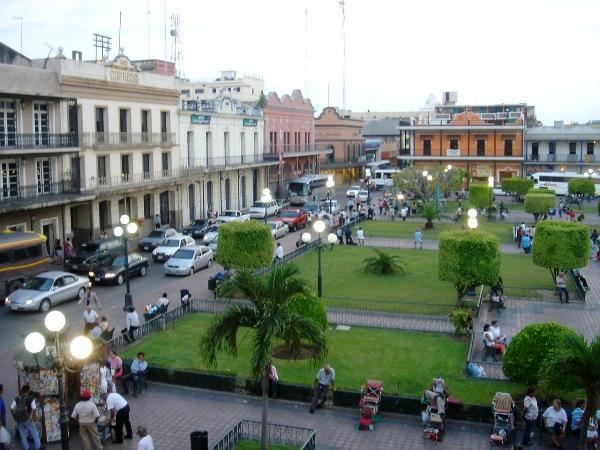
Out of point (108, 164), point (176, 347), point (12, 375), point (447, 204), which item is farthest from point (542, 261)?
point (447, 204)

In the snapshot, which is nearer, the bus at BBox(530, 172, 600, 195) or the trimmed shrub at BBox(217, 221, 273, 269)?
the trimmed shrub at BBox(217, 221, 273, 269)

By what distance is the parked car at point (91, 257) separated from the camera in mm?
32219

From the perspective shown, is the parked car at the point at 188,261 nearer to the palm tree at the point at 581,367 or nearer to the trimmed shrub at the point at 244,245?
the trimmed shrub at the point at 244,245

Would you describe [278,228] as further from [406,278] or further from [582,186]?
[582,186]

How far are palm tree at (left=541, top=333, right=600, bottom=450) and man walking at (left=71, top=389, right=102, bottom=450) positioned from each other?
9009 mm

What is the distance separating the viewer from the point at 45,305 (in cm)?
2581

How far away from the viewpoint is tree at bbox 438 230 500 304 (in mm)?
24984

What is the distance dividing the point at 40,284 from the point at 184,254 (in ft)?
26.9

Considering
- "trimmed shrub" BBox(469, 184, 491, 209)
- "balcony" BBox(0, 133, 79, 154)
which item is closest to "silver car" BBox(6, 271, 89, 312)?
"balcony" BBox(0, 133, 79, 154)

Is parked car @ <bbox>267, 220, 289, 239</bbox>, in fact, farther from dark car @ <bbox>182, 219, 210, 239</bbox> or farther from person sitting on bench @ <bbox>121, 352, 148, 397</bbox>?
person sitting on bench @ <bbox>121, 352, 148, 397</bbox>

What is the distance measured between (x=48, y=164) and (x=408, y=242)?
20.9 metres

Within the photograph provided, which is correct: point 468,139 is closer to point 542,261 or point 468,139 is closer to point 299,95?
point 299,95

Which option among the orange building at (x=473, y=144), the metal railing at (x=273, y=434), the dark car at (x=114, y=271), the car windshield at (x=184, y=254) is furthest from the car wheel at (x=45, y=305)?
the orange building at (x=473, y=144)

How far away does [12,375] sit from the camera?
19.0 meters
